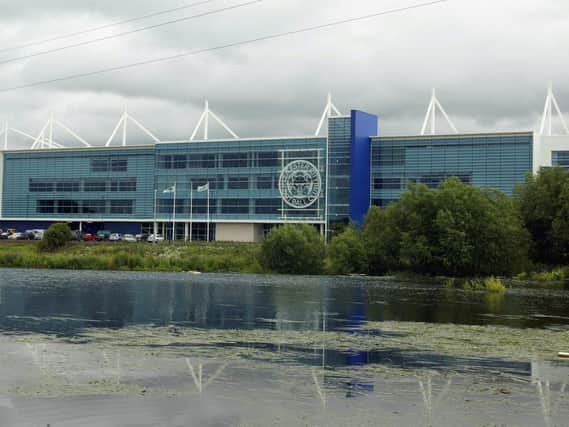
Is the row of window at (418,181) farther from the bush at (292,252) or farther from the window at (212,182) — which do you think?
the bush at (292,252)

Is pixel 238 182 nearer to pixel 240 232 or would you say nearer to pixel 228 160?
pixel 228 160

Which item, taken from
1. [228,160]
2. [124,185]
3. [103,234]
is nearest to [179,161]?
[228,160]

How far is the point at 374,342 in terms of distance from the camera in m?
32.0

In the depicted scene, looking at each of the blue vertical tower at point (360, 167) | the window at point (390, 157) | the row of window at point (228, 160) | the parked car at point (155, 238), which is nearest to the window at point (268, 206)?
the row of window at point (228, 160)

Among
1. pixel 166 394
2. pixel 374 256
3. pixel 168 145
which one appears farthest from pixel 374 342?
pixel 168 145

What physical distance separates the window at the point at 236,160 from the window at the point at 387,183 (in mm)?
23838

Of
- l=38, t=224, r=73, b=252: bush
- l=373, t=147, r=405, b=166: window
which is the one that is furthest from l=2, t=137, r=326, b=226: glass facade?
l=38, t=224, r=73, b=252: bush

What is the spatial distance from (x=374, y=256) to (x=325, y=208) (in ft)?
154

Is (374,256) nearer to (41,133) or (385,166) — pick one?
(385,166)

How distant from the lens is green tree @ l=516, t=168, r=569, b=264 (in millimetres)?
93188

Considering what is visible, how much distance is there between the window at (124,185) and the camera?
162625 millimetres

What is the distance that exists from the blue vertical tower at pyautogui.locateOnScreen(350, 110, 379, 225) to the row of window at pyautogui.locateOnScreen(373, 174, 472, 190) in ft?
6.25

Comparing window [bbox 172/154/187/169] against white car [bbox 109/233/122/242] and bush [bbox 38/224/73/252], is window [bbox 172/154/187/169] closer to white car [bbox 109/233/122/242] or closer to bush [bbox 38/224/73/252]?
white car [bbox 109/233/122/242]

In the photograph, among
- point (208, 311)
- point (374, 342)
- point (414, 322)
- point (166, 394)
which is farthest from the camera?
point (208, 311)
